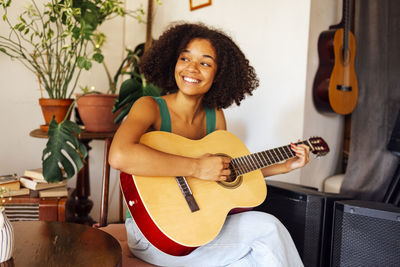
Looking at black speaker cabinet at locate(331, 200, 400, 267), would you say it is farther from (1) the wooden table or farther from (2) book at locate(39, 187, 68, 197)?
(2) book at locate(39, 187, 68, 197)

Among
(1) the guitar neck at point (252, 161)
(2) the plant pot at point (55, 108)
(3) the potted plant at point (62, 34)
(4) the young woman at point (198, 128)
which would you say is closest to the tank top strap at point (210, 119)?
(4) the young woman at point (198, 128)

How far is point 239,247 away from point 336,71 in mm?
1254

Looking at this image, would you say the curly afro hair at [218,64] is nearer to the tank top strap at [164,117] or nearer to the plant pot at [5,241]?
the tank top strap at [164,117]

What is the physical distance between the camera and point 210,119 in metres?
1.64

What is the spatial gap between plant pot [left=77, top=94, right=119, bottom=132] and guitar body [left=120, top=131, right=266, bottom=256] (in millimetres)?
755

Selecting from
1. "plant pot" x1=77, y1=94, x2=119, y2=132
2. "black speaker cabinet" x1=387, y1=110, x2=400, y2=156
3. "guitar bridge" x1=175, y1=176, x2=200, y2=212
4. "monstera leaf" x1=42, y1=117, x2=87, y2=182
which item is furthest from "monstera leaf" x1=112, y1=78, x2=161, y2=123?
"black speaker cabinet" x1=387, y1=110, x2=400, y2=156

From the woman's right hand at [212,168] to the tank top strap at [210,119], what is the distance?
0.30m

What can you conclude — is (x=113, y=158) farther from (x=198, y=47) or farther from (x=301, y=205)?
(x=301, y=205)

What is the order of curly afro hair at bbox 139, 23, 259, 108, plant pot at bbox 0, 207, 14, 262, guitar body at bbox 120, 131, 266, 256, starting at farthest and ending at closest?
curly afro hair at bbox 139, 23, 259, 108, guitar body at bbox 120, 131, 266, 256, plant pot at bbox 0, 207, 14, 262

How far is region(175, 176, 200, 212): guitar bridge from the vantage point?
120 centimetres

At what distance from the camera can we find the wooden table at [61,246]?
3.00 ft

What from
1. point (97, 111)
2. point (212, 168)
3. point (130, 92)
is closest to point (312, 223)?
point (212, 168)

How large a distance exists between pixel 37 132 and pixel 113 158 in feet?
3.11

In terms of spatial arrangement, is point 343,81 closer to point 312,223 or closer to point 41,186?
point 312,223
